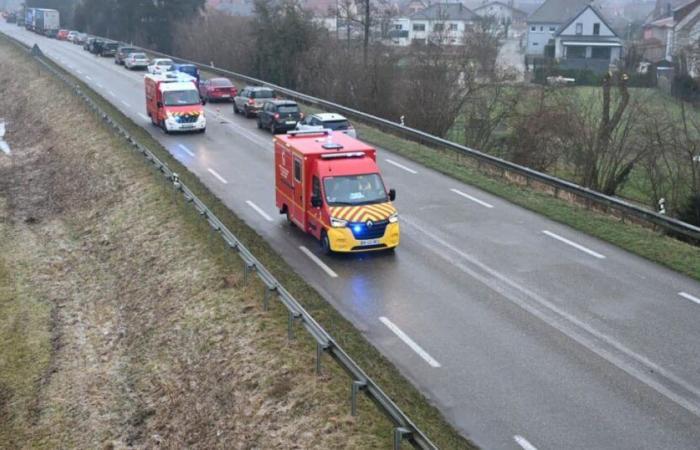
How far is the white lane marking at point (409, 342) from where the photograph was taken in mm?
13872

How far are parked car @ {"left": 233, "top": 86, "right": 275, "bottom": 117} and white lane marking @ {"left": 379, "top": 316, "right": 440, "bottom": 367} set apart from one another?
27151 mm

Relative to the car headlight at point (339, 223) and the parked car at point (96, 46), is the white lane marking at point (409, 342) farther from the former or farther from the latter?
the parked car at point (96, 46)

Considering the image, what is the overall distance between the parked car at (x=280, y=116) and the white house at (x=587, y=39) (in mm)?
58980

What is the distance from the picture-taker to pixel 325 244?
767 inches

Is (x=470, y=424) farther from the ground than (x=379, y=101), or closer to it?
closer to it

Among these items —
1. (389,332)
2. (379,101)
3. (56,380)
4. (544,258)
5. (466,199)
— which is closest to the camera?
(389,332)

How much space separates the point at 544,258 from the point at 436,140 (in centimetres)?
1406

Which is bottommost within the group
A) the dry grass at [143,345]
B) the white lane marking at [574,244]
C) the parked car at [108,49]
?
the dry grass at [143,345]

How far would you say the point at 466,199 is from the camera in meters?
24.6

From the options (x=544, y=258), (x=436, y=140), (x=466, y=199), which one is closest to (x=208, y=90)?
(x=436, y=140)

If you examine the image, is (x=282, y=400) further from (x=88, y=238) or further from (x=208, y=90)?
(x=208, y=90)

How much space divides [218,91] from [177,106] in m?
11.5

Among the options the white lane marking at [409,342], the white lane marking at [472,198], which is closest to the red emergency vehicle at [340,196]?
the white lane marking at [409,342]

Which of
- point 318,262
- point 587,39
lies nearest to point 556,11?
point 587,39
